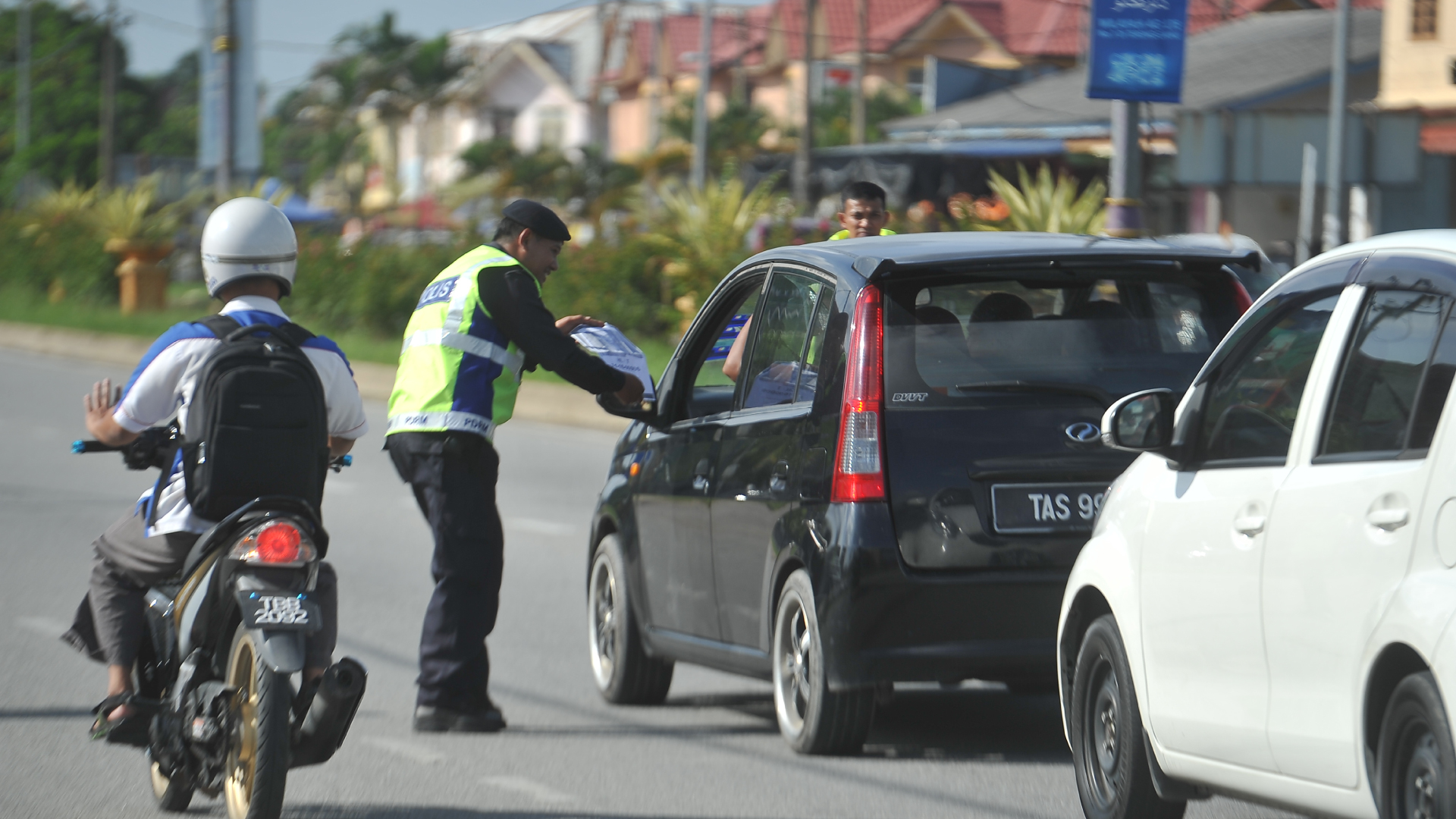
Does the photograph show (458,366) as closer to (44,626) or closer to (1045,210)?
(44,626)

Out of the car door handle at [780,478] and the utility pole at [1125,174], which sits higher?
the utility pole at [1125,174]

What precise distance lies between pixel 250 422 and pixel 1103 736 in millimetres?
2302

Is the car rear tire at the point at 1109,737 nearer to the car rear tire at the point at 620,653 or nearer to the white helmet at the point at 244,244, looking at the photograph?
the white helmet at the point at 244,244

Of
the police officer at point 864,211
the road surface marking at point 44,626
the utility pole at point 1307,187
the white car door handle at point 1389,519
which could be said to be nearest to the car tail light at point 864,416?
the white car door handle at point 1389,519

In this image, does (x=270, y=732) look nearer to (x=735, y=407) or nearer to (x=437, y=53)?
(x=735, y=407)

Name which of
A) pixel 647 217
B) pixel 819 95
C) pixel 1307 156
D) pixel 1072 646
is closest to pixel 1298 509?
pixel 1072 646

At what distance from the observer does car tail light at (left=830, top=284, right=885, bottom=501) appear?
20.8ft

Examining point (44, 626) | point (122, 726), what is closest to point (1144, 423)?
point (122, 726)

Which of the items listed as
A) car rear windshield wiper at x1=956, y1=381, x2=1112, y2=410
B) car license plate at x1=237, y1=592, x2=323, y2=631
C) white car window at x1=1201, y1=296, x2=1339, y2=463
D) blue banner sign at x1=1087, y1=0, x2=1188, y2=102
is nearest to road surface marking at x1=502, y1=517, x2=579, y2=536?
blue banner sign at x1=1087, y1=0, x2=1188, y2=102

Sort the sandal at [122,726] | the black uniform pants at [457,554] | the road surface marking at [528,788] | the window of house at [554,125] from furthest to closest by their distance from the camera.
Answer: the window of house at [554,125] < the black uniform pants at [457,554] < the road surface marking at [528,788] < the sandal at [122,726]

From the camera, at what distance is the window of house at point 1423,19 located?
38.0m

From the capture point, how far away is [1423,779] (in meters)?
3.93

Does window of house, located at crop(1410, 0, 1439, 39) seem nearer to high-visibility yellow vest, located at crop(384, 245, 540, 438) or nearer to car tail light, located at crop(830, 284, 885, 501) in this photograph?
high-visibility yellow vest, located at crop(384, 245, 540, 438)

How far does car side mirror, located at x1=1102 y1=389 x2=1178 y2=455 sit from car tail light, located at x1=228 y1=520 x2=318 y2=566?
1971 millimetres
